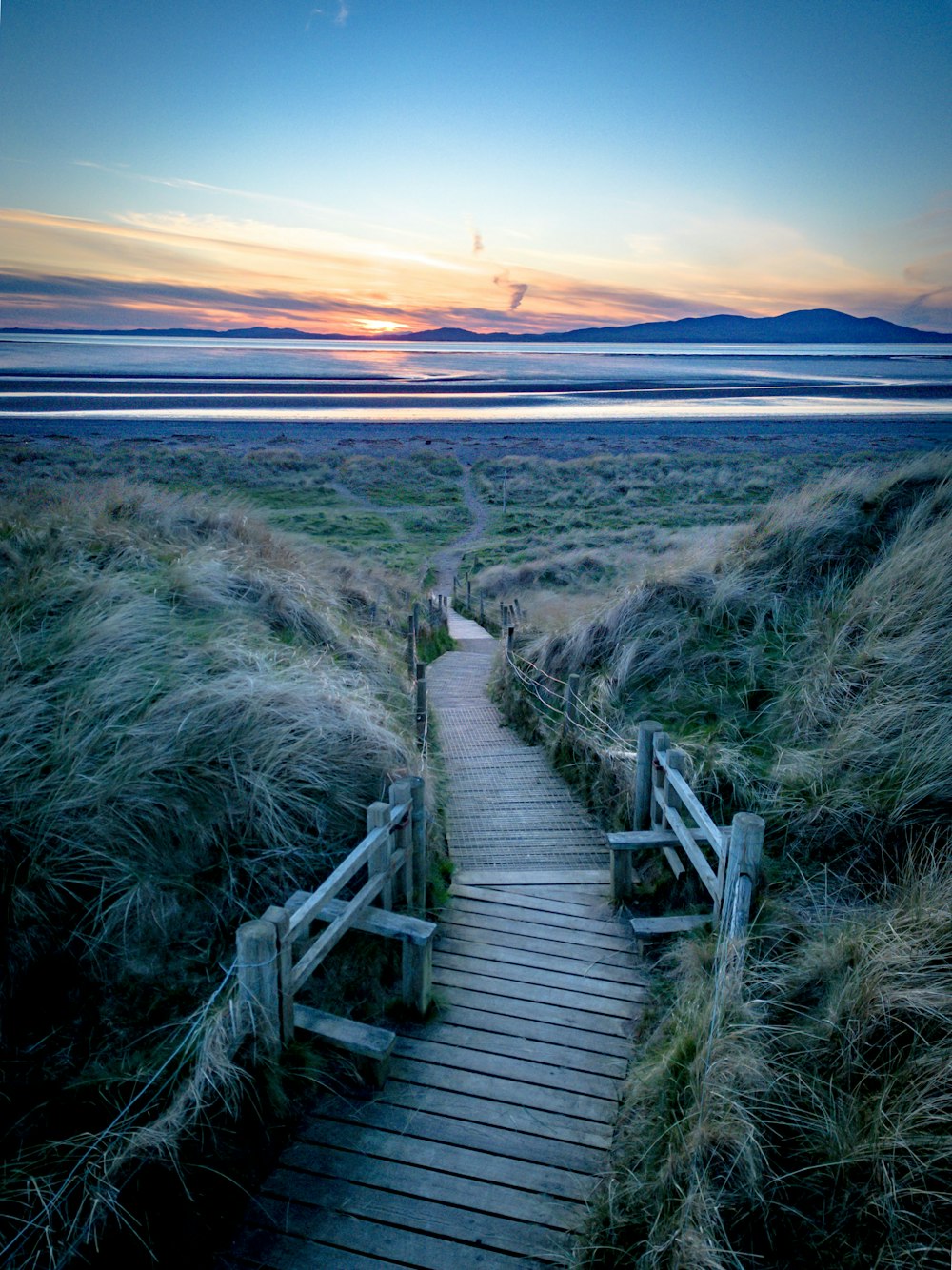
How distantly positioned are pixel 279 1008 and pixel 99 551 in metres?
6.51

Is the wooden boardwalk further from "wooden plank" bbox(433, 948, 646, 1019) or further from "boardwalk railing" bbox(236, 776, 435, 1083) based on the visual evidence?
"boardwalk railing" bbox(236, 776, 435, 1083)

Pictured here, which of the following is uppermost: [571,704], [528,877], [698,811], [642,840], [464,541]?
[698,811]

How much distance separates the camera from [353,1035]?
403cm

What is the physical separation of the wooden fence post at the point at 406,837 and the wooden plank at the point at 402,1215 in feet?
6.55

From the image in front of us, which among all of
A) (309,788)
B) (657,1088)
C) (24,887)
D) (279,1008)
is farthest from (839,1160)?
(24,887)

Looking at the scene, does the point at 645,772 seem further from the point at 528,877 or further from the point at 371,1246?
the point at 371,1246

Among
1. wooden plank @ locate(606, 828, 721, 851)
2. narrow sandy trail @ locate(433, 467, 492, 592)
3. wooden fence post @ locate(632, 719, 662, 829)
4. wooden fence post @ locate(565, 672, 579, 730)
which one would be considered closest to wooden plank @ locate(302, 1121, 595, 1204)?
wooden plank @ locate(606, 828, 721, 851)

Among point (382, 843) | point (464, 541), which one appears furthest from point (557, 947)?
point (464, 541)

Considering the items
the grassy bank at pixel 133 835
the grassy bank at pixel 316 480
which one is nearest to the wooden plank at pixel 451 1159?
the grassy bank at pixel 133 835

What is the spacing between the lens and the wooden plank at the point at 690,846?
16.2 feet

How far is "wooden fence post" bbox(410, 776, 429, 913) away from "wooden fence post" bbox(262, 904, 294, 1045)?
1.52 metres

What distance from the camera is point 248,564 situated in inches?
388

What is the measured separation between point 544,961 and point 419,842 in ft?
3.97

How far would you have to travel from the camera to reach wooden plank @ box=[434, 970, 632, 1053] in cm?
468
